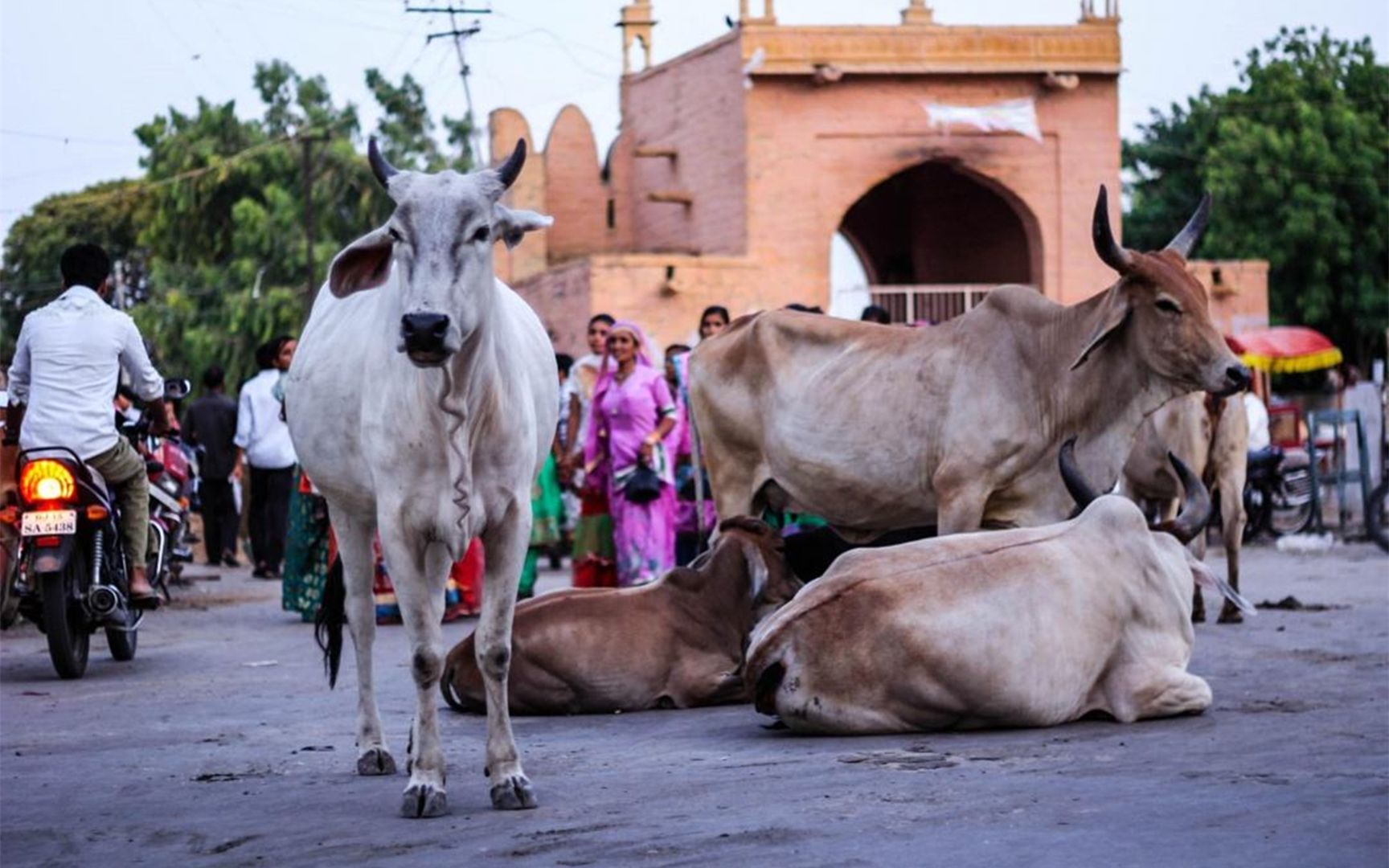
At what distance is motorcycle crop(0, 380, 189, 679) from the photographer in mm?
10500

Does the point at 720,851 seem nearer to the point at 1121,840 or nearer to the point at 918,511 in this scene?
the point at 1121,840

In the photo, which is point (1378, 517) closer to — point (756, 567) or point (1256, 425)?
point (1256, 425)

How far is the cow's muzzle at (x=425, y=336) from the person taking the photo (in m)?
6.13

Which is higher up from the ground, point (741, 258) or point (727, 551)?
point (741, 258)

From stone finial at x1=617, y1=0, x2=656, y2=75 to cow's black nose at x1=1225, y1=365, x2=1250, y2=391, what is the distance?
114 feet

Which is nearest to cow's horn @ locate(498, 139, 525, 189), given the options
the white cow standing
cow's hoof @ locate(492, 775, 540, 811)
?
the white cow standing

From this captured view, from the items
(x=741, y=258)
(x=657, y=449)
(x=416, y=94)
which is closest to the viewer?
(x=657, y=449)

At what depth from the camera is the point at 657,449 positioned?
13.8 meters

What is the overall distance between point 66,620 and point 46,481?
0.67 m

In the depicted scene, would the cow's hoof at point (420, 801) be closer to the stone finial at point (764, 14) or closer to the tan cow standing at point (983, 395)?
the tan cow standing at point (983, 395)

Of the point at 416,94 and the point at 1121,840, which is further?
the point at 416,94

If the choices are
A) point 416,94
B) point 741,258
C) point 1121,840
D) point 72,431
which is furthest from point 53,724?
point 416,94

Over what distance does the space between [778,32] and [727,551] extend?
29733 mm

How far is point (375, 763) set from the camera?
7254mm
